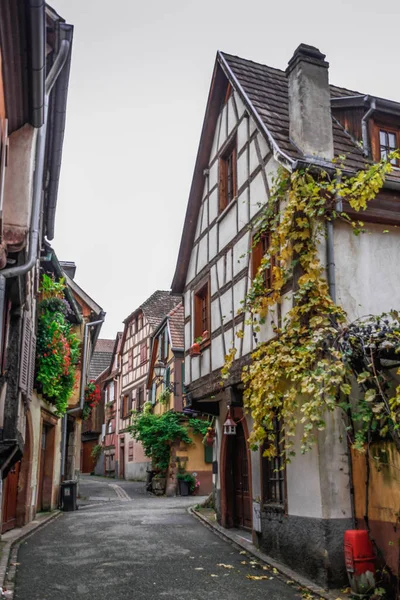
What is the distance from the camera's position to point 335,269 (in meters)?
8.93

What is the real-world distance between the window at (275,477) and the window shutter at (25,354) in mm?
4238

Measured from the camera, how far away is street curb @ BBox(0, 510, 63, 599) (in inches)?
299

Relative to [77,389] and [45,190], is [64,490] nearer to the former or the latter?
[77,389]

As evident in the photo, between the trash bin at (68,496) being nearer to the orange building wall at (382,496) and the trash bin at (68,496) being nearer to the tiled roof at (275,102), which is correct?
the orange building wall at (382,496)

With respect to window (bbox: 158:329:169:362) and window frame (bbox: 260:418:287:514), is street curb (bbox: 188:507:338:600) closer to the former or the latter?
window frame (bbox: 260:418:287:514)

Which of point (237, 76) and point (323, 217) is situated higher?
point (237, 76)

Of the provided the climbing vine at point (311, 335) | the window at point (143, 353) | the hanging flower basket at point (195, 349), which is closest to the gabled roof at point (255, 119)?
the climbing vine at point (311, 335)

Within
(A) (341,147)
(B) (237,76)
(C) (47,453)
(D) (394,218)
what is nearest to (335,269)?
(D) (394,218)

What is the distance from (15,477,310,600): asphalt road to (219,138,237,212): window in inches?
256

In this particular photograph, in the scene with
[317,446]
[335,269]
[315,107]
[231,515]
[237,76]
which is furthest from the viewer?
[231,515]

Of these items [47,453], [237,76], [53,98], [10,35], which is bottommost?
[47,453]

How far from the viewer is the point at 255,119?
35.5ft

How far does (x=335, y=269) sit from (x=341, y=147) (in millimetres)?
2415

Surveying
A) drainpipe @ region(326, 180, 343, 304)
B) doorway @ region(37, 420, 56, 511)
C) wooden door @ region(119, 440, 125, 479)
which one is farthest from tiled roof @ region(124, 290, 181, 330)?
drainpipe @ region(326, 180, 343, 304)
